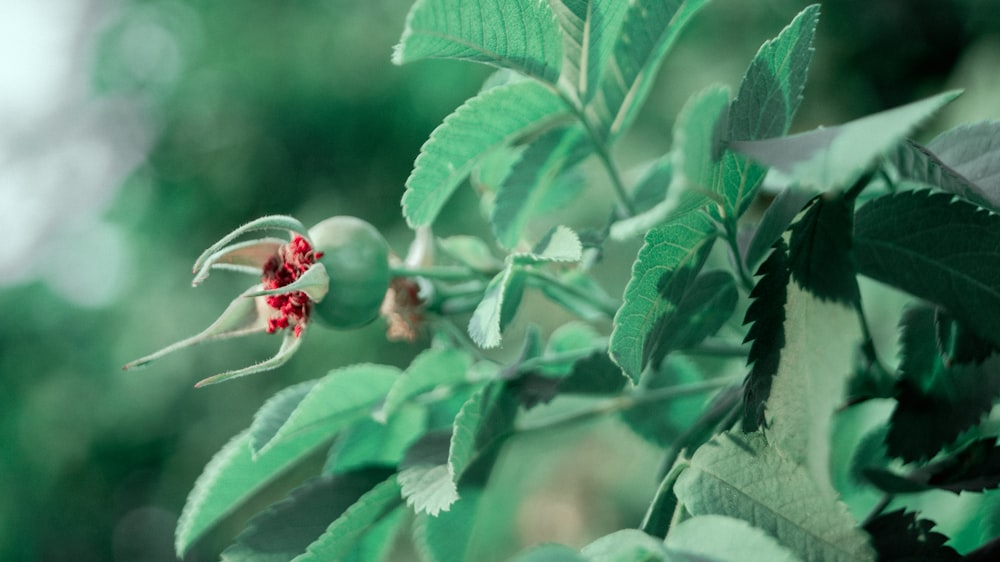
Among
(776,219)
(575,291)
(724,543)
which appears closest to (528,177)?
(575,291)

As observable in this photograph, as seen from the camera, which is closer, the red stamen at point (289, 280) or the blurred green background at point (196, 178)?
the red stamen at point (289, 280)

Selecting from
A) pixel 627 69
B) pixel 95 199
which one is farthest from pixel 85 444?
pixel 627 69

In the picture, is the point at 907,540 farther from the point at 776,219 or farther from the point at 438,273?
the point at 438,273

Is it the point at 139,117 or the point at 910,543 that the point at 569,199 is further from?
the point at 139,117

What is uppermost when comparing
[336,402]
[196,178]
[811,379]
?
[811,379]

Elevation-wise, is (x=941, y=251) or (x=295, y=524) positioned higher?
(x=941, y=251)

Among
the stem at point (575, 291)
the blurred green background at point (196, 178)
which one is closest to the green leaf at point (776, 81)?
the stem at point (575, 291)

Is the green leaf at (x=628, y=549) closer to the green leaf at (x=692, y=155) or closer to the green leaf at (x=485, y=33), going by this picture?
the green leaf at (x=692, y=155)

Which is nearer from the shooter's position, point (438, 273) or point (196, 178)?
point (438, 273)
